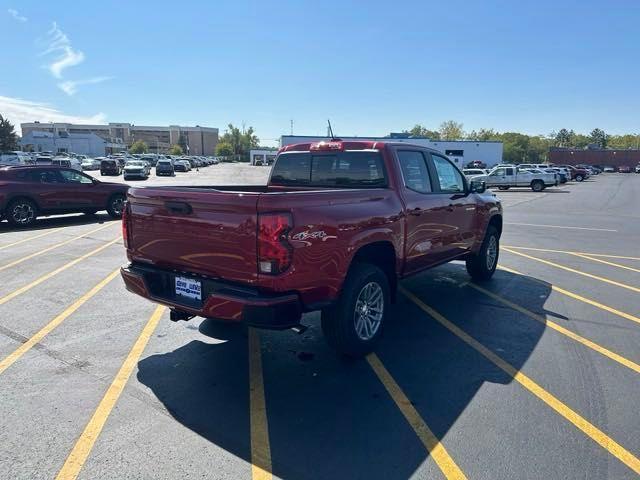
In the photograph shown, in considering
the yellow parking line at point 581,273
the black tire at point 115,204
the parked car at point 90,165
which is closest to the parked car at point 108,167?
the parked car at point 90,165

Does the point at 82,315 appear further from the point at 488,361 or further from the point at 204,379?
the point at 488,361

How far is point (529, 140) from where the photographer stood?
14175 cm

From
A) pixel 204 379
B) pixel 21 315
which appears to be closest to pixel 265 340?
pixel 204 379

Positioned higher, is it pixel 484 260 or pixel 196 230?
pixel 196 230

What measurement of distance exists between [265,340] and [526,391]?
2445mm

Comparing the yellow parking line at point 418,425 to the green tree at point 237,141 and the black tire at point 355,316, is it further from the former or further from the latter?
the green tree at point 237,141

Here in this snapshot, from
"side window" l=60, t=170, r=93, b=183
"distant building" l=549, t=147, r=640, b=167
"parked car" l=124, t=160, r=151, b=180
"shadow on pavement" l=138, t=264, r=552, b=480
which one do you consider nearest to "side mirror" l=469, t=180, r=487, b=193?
"shadow on pavement" l=138, t=264, r=552, b=480

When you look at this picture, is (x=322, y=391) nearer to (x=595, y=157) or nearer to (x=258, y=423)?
(x=258, y=423)

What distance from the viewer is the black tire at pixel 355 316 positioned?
12.8 ft

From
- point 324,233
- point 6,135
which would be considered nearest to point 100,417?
point 324,233

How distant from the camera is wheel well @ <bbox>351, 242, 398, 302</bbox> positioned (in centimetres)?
422

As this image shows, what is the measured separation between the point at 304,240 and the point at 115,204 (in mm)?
12318

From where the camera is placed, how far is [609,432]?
3.10 meters

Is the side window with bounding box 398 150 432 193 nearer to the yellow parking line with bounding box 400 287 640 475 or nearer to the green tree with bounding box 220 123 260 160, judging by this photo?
the yellow parking line with bounding box 400 287 640 475
